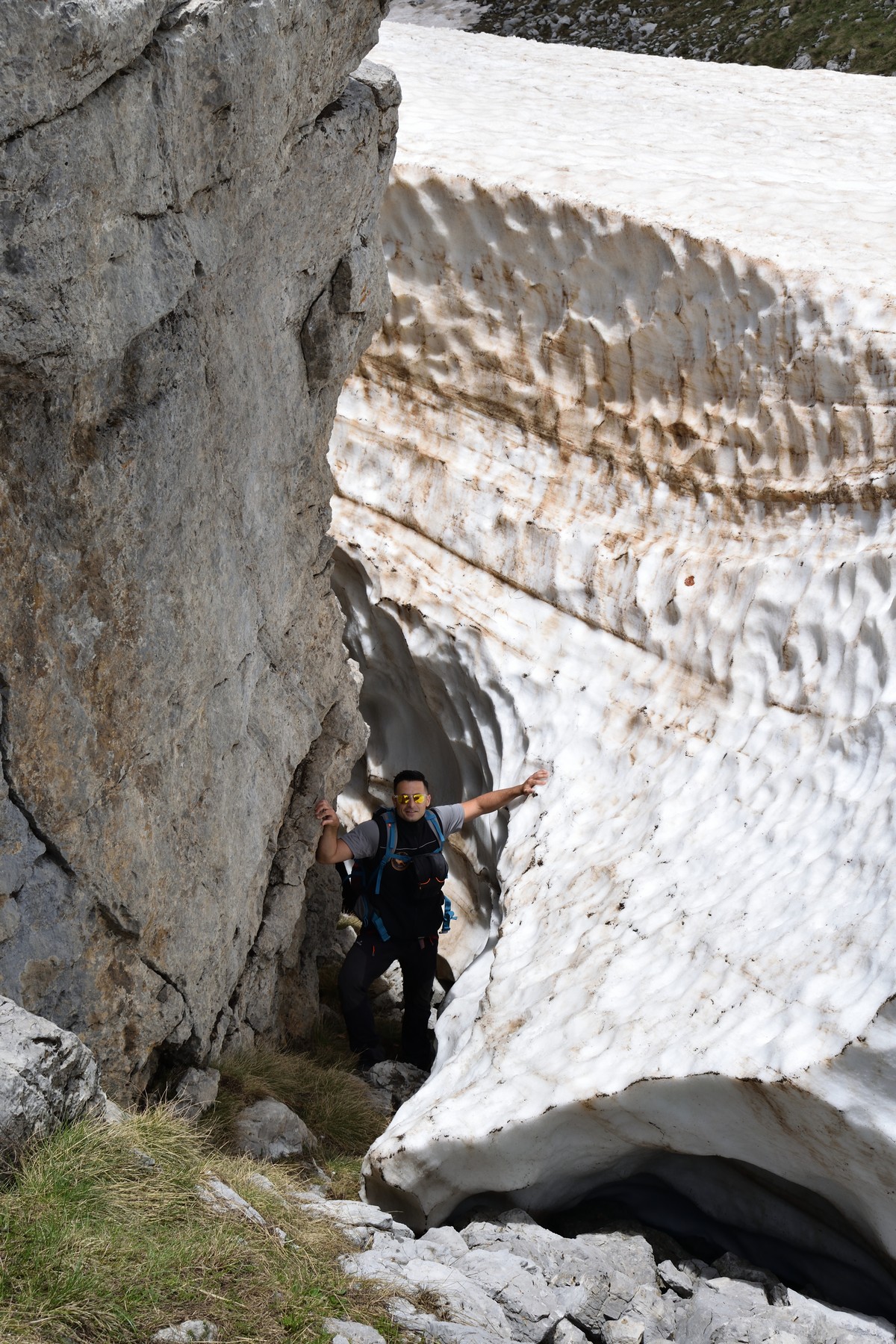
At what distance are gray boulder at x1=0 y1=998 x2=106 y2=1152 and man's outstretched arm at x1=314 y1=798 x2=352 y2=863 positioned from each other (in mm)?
3546

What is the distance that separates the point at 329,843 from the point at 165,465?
3.83m

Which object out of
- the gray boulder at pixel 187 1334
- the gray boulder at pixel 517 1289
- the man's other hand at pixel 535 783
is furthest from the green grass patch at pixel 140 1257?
the man's other hand at pixel 535 783

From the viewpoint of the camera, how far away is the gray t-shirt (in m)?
8.94

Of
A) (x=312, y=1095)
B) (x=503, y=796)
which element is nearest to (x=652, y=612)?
(x=503, y=796)

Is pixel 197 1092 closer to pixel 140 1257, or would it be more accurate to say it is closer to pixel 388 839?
pixel 388 839

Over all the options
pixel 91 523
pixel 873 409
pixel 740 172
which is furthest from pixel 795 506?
pixel 91 523

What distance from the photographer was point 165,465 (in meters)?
5.83

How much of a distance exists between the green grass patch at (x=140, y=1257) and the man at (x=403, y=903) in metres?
3.55

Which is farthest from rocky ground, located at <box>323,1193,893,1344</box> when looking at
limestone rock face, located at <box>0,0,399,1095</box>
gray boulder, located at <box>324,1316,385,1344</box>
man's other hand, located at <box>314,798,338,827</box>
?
man's other hand, located at <box>314,798,338,827</box>

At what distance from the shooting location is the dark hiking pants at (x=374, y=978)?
9.26 metres

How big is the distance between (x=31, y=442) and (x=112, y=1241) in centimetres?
316

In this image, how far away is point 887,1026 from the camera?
5605 millimetres

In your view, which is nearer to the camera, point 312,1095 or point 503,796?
point 312,1095

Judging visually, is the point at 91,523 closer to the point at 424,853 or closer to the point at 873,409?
the point at 424,853
